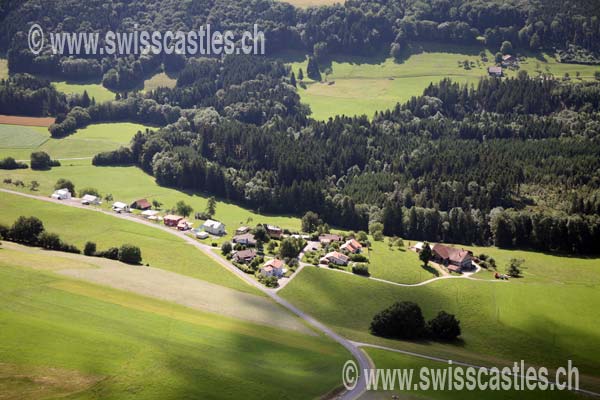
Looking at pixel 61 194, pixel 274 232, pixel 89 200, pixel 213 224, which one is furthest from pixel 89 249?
pixel 61 194

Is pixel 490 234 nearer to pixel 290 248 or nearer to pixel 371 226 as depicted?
pixel 371 226

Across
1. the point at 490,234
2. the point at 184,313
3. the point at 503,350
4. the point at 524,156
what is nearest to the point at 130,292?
the point at 184,313

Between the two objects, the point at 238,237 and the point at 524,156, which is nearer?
the point at 238,237

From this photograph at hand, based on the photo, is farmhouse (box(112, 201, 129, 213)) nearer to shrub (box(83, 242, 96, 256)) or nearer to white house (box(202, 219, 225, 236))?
white house (box(202, 219, 225, 236))

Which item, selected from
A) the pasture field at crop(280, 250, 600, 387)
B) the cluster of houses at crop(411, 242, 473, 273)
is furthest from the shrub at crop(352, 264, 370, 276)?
Answer: the cluster of houses at crop(411, 242, 473, 273)

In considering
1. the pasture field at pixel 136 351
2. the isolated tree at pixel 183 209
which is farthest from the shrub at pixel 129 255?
the isolated tree at pixel 183 209

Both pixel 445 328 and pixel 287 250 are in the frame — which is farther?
pixel 287 250

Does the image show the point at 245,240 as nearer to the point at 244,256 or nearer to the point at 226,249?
the point at 226,249
